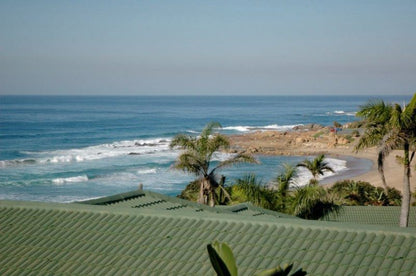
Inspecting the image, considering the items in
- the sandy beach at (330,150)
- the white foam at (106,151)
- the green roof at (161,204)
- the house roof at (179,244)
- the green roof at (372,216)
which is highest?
the house roof at (179,244)

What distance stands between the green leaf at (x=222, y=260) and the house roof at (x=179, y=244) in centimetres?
349

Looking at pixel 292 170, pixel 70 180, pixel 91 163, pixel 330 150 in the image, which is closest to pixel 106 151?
pixel 91 163

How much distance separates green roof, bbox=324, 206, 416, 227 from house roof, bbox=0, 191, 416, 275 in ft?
43.0

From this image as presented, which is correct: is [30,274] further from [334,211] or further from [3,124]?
[3,124]

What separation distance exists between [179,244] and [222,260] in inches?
175

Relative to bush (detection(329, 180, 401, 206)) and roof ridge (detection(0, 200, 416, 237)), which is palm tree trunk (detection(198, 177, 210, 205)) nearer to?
bush (detection(329, 180, 401, 206))

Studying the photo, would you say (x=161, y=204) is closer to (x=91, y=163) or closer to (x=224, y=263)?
(x=224, y=263)

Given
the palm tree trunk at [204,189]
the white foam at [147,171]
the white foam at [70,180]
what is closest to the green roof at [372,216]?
the palm tree trunk at [204,189]

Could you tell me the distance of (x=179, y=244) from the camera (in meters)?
9.62

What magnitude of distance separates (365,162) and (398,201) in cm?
3434

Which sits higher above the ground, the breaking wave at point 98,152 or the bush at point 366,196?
the bush at point 366,196

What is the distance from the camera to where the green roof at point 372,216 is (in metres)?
22.1

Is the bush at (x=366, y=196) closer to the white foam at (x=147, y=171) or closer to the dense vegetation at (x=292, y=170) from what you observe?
the dense vegetation at (x=292, y=170)

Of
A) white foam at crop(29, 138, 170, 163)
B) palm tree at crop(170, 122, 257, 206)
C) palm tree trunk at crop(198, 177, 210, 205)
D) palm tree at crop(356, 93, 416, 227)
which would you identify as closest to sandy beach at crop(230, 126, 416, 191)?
white foam at crop(29, 138, 170, 163)
